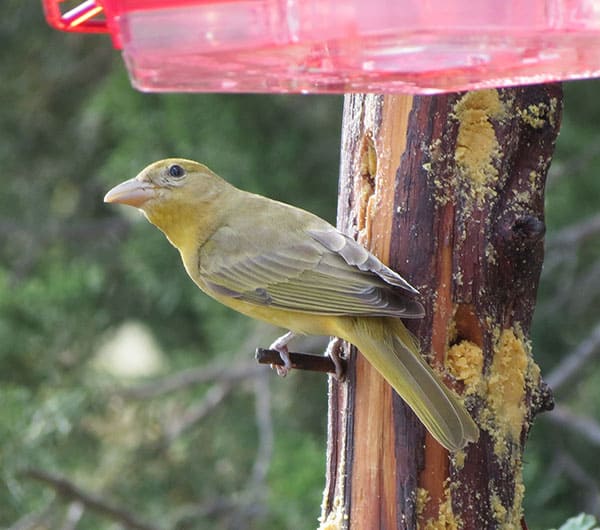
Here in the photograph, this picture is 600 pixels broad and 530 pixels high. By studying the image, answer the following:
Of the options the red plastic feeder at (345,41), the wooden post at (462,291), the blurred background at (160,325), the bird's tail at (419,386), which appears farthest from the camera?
the blurred background at (160,325)

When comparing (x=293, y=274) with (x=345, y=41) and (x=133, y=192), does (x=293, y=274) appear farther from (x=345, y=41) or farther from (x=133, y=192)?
(x=345, y=41)

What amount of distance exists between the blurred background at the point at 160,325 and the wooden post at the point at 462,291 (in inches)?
75.3

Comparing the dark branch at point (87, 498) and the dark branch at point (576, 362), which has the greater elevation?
the dark branch at point (576, 362)

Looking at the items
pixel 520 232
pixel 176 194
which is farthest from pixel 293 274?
pixel 520 232

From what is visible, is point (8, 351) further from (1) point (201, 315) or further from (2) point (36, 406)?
(1) point (201, 315)

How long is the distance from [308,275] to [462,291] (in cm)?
62

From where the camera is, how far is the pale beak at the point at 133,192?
3553mm

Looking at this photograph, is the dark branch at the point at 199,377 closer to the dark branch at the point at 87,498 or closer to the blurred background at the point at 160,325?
the blurred background at the point at 160,325

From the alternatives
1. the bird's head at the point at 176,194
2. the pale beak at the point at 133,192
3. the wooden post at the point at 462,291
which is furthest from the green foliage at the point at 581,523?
the pale beak at the point at 133,192

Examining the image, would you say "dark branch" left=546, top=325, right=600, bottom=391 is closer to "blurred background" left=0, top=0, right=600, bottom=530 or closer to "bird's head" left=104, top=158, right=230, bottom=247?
"blurred background" left=0, top=0, right=600, bottom=530

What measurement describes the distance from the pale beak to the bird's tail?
0.94 metres

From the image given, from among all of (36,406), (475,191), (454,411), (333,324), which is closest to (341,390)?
(333,324)

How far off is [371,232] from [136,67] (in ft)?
4.09

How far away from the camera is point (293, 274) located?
11.5 feet
